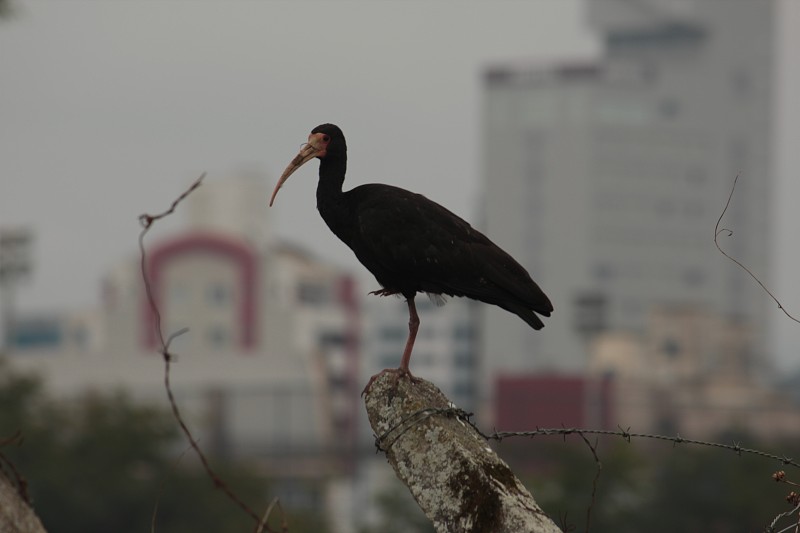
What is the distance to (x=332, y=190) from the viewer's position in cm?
641

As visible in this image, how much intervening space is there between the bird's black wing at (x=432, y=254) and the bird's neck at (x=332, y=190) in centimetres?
5

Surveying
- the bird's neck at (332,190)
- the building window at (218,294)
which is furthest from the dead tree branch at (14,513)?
the building window at (218,294)

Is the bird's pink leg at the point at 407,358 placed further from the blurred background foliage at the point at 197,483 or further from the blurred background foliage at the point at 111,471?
the blurred background foliage at the point at 111,471

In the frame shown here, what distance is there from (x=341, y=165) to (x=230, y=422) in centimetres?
9439

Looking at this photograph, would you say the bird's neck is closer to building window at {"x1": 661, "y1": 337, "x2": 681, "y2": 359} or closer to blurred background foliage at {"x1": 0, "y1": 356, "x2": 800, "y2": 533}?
blurred background foliage at {"x1": 0, "y1": 356, "x2": 800, "y2": 533}

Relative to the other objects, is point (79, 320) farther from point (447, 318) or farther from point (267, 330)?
point (267, 330)

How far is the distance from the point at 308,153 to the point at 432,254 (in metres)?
0.56

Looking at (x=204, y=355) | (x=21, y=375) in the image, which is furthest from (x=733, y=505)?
(x=204, y=355)

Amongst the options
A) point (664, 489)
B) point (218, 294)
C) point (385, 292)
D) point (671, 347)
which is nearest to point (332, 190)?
point (385, 292)

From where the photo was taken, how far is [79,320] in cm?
19150

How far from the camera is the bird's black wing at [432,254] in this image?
20.1 ft

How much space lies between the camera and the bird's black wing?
6137mm

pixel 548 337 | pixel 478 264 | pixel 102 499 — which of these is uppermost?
pixel 478 264

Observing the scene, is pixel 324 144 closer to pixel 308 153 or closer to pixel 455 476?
pixel 308 153
